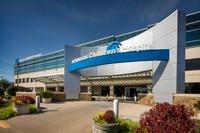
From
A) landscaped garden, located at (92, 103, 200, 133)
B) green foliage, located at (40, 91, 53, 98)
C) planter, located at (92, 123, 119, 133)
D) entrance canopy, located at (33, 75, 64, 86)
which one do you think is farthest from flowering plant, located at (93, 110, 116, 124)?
entrance canopy, located at (33, 75, 64, 86)

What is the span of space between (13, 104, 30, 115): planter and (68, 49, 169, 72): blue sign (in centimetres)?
1191

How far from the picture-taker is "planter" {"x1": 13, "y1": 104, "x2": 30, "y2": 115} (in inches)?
770

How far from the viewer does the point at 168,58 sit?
23.0 m

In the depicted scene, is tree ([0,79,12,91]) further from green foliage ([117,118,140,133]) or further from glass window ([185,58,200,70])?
green foliage ([117,118,140,133])

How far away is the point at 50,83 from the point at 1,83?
12532 millimetres

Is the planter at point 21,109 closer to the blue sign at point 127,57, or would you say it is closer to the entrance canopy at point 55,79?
the blue sign at point 127,57

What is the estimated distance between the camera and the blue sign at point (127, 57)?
23.6 metres

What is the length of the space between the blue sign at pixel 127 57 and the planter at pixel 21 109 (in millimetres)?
11905

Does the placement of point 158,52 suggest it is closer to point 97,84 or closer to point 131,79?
point 131,79

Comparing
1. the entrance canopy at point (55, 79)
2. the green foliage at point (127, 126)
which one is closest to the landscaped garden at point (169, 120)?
the green foliage at point (127, 126)

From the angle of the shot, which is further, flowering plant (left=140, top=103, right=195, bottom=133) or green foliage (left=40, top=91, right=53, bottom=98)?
green foliage (left=40, top=91, right=53, bottom=98)

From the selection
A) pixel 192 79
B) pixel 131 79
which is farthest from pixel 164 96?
pixel 131 79

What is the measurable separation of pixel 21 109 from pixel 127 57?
41.1 feet

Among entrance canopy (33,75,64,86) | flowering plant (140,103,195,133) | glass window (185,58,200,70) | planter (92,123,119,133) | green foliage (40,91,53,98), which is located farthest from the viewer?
entrance canopy (33,75,64,86)
